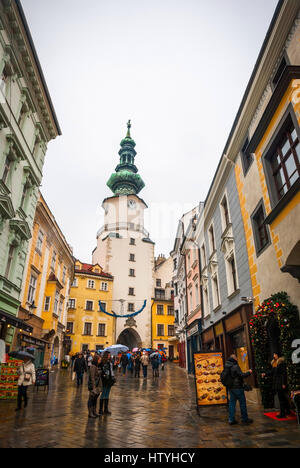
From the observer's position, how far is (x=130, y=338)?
52.0 meters

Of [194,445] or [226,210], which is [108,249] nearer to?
[226,210]

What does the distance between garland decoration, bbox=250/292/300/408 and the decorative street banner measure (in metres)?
1.25

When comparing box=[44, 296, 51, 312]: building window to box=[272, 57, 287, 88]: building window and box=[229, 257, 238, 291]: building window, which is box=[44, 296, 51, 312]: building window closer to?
box=[229, 257, 238, 291]: building window

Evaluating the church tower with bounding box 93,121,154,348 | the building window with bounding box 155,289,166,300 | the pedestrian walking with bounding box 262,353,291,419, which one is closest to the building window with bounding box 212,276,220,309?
the pedestrian walking with bounding box 262,353,291,419

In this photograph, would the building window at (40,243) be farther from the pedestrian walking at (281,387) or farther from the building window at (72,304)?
the building window at (72,304)

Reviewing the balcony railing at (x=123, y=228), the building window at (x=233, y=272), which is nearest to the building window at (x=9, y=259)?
the building window at (x=233, y=272)

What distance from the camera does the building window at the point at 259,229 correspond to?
37.5 feet

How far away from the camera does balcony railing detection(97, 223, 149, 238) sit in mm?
57250

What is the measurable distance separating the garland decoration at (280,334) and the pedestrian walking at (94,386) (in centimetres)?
504

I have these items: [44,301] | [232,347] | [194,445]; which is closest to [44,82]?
[44,301]

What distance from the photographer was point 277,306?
8.66 meters

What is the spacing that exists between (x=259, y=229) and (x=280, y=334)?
14.2ft

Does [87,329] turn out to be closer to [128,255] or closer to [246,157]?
[128,255]

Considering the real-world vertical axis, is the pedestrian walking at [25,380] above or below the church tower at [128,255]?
below
